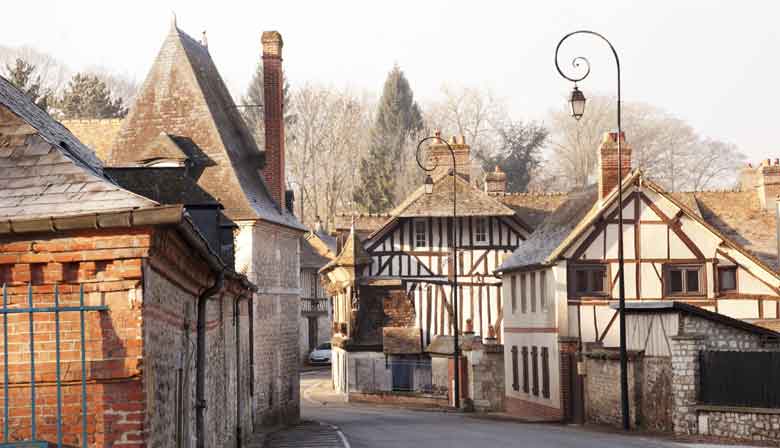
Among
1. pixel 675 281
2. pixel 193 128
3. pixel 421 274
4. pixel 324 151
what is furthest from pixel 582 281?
pixel 324 151

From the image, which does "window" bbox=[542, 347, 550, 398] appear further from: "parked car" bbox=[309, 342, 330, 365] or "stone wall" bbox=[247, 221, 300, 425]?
"parked car" bbox=[309, 342, 330, 365]

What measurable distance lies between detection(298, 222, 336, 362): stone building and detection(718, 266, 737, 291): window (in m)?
35.5

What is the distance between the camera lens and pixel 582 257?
33031 mm

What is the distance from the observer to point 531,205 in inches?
1962

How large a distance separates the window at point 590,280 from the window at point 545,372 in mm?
2276

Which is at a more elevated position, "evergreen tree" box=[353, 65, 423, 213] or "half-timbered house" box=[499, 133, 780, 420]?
"evergreen tree" box=[353, 65, 423, 213]

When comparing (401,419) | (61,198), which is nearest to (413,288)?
(401,419)

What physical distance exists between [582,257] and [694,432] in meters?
10.2

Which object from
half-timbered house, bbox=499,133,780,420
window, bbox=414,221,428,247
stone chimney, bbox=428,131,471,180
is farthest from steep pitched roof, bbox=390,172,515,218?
half-timbered house, bbox=499,133,780,420

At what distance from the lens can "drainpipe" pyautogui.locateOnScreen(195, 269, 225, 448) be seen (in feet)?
45.7

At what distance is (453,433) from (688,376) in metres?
5.22

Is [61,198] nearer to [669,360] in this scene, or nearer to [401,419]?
[669,360]

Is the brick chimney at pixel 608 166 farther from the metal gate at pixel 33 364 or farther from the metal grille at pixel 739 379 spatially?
the metal gate at pixel 33 364

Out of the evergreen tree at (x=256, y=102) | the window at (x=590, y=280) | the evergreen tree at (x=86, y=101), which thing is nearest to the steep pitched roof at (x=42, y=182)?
the window at (x=590, y=280)
